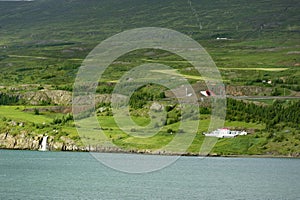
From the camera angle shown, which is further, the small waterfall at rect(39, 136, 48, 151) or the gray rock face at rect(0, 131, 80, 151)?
the small waterfall at rect(39, 136, 48, 151)

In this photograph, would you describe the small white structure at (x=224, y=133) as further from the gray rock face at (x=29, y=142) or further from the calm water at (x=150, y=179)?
the gray rock face at (x=29, y=142)

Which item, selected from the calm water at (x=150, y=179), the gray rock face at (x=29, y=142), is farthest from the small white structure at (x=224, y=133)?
the gray rock face at (x=29, y=142)

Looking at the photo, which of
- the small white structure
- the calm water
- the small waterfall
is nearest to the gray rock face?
the small waterfall

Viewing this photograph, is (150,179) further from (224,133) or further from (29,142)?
(29,142)

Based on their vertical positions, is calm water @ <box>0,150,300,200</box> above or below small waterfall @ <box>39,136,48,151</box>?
below

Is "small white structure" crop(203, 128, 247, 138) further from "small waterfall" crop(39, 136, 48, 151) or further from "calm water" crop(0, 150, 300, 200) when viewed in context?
"small waterfall" crop(39, 136, 48, 151)

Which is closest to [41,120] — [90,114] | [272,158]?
[90,114]

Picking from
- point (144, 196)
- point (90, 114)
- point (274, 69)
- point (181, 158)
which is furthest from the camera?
point (274, 69)

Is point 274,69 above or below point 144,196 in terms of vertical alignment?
above

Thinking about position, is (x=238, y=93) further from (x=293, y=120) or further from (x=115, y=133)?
(x=115, y=133)
